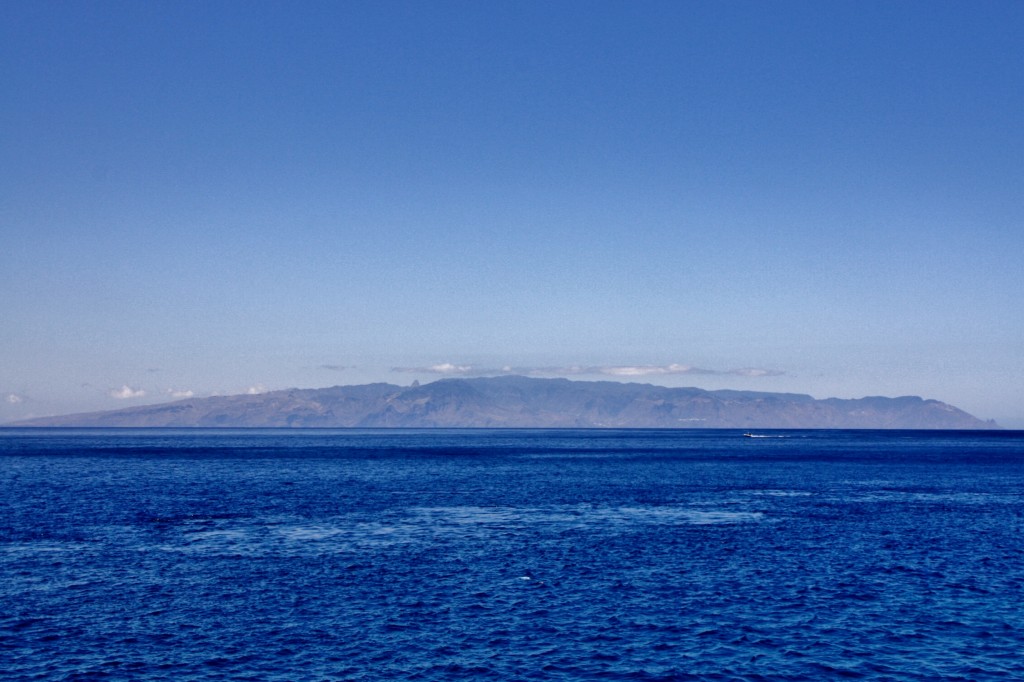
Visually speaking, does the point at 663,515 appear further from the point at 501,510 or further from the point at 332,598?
the point at 332,598

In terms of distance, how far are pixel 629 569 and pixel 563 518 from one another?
1007 inches

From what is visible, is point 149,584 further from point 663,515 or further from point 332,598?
point 663,515

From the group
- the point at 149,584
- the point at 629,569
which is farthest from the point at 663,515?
the point at 149,584

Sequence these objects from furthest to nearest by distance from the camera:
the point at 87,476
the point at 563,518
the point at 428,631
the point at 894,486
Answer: the point at 87,476 → the point at 894,486 → the point at 563,518 → the point at 428,631

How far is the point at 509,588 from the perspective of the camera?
47.3m

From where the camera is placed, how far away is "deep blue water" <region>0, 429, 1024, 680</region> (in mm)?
34688

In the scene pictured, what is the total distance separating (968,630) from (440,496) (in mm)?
67182

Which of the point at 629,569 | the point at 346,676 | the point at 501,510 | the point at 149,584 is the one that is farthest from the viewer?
the point at 501,510

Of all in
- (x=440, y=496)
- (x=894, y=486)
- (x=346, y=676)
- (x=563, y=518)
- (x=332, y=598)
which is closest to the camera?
(x=346, y=676)

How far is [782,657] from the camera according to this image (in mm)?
35312

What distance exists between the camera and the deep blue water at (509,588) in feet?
114

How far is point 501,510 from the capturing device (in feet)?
277

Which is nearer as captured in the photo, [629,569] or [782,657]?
[782,657]

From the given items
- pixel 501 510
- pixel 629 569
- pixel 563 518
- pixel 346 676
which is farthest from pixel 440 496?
pixel 346 676
